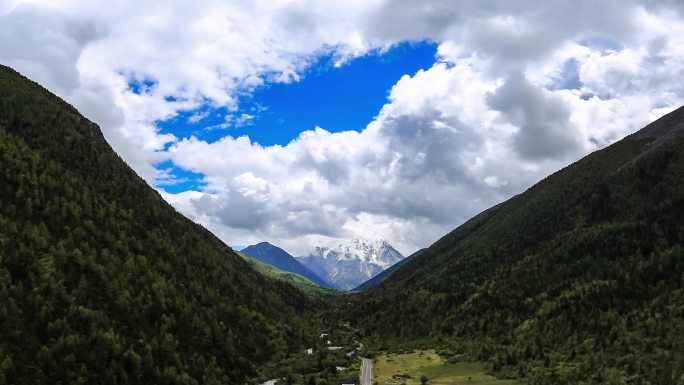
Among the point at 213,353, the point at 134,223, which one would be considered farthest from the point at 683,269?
the point at 134,223

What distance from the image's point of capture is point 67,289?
306ft

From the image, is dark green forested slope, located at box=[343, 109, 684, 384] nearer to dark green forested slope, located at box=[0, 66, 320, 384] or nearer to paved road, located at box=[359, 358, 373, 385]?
paved road, located at box=[359, 358, 373, 385]

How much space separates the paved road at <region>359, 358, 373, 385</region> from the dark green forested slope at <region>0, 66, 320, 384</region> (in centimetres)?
2307

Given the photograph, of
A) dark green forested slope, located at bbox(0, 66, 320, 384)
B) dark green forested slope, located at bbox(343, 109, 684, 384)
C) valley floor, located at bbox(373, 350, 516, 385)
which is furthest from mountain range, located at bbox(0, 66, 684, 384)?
valley floor, located at bbox(373, 350, 516, 385)

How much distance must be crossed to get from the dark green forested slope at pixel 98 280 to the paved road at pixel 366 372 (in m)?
23.1

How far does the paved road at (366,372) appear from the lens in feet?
367

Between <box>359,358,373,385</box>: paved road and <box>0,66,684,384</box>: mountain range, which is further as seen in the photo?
<box>359,358,373,385</box>: paved road

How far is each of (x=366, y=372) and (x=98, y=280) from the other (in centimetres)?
6481

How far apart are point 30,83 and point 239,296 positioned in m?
109

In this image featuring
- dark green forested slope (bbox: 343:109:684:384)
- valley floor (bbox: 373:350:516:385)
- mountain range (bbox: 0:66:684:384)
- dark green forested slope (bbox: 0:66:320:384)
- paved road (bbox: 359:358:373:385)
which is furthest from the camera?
valley floor (bbox: 373:350:516:385)

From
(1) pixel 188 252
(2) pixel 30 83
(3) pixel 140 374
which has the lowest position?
(3) pixel 140 374

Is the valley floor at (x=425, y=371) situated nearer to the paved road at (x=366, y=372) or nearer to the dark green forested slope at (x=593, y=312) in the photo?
the paved road at (x=366, y=372)

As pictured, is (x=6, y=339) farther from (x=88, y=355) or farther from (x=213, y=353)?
(x=213, y=353)

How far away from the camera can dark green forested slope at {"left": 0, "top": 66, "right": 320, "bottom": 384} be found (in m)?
82.0
